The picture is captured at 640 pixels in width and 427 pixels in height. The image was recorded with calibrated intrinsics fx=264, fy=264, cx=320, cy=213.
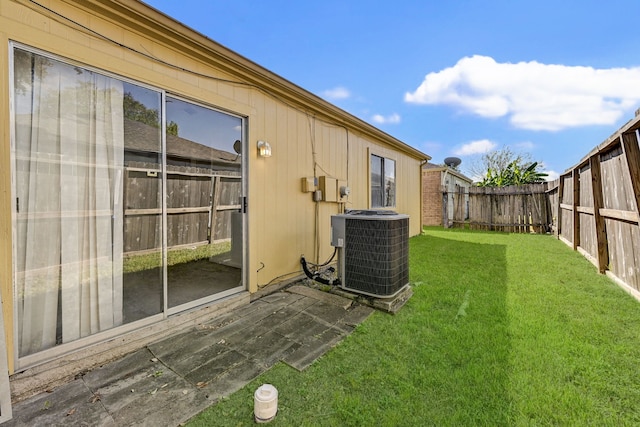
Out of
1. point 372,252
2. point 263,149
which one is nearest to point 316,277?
point 372,252

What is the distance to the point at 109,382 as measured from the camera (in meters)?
1.81

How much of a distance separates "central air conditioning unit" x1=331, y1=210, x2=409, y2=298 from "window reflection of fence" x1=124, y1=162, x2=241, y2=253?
1.50 metres

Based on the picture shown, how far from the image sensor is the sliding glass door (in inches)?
70.9

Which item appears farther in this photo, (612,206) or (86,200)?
(612,206)

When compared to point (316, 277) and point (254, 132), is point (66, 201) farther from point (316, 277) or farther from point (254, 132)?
point (316, 277)

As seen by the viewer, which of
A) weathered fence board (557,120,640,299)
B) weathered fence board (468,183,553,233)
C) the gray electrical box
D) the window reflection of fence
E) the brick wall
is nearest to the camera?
the window reflection of fence

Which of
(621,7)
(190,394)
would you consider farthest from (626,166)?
(190,394)

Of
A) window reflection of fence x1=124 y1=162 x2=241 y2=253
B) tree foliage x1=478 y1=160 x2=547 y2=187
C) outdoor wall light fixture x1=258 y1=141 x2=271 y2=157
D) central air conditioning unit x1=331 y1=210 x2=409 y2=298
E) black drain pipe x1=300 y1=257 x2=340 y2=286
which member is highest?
tree foliage x1=478 y1=160 x2=547 y2=187

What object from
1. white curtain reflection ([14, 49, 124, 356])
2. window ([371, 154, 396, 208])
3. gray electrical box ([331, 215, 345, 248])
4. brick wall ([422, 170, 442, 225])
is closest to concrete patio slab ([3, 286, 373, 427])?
white curtain reflection ([14, 49, 124, 356])

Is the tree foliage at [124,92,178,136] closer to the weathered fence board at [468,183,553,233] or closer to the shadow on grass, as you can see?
the shadow on grass

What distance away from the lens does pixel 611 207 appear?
384 centimetres

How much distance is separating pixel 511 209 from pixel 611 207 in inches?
254

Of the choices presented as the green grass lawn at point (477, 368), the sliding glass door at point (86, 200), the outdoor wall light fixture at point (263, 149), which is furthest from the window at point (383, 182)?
the sliding glass door at point (86, 200)

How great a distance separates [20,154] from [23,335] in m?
1.22
